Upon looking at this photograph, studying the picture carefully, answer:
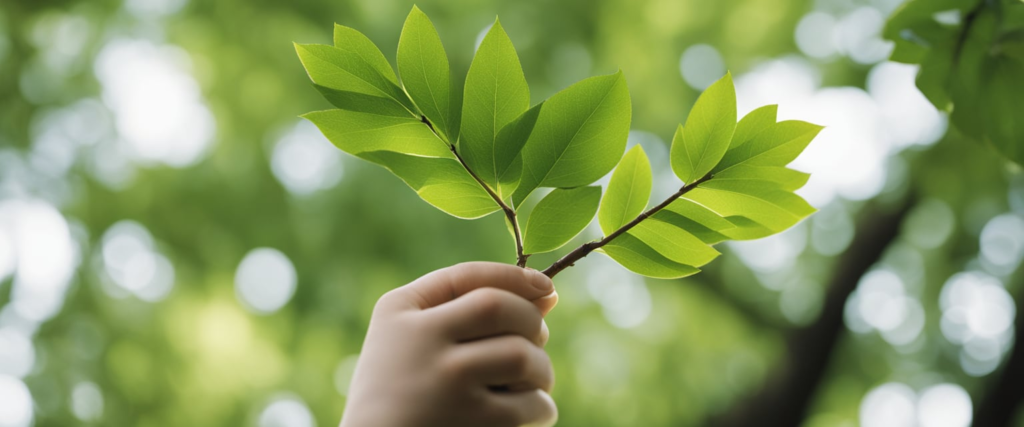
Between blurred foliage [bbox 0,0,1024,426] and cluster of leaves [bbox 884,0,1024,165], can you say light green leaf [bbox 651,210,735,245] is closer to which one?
cluster of leaves [bbox 884,0,1024,165]

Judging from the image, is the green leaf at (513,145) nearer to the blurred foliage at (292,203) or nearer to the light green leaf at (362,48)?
the light green leaf at (362,48)

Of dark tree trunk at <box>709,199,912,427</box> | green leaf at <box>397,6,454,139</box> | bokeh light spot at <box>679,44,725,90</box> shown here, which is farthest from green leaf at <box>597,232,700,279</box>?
dark tree trunk at <box>709,199,912,427</box>

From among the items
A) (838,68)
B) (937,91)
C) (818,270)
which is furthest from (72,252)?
(818,270)

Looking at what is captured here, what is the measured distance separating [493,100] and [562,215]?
68 millimetres

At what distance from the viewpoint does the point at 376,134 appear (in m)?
0.30

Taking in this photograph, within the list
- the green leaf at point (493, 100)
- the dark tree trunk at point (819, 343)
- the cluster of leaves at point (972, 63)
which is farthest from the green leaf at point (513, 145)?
the dark tree trunk at point (819, 343)

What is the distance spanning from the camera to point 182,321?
6.98 ft

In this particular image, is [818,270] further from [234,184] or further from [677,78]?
[234,184]

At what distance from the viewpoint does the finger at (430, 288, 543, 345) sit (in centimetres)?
29

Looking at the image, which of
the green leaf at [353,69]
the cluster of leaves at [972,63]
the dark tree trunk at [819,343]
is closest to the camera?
the green leaf at [353,69]

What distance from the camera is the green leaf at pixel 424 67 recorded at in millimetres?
293

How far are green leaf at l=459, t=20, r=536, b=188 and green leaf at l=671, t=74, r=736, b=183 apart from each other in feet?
0.26

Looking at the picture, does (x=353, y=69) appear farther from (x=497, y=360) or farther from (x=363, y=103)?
(x=497, y=360)

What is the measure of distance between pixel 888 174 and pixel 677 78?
1033 millimetres
